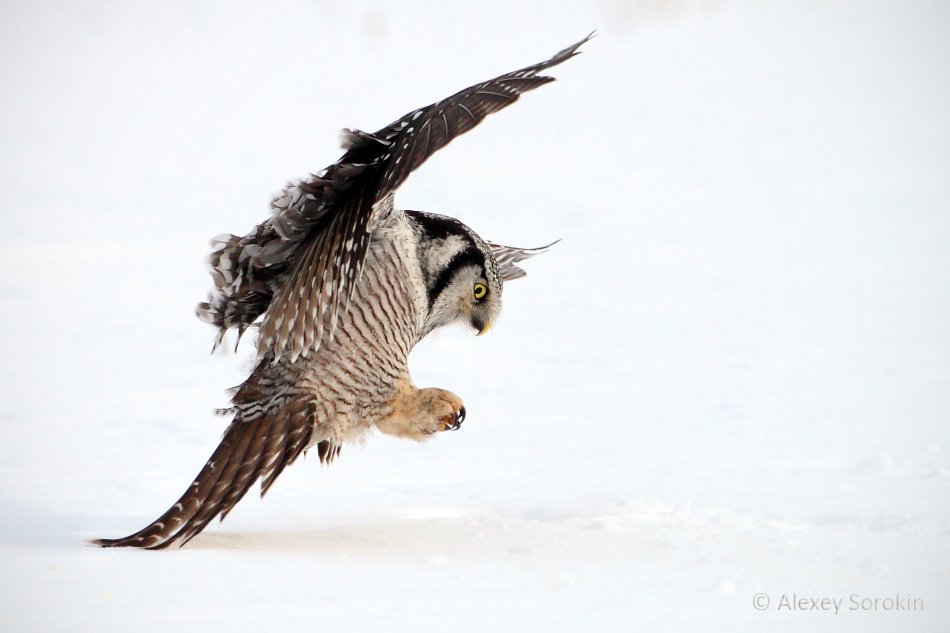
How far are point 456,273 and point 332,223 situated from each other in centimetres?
58

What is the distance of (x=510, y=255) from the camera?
11.5ft

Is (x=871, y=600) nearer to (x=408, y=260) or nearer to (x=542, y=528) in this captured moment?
(x=542, y=528)

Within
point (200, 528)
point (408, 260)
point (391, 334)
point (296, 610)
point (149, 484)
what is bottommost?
point (296, 610)

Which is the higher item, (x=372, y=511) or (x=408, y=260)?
(x=408, y=260)

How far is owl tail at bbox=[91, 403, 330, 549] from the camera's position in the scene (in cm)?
247

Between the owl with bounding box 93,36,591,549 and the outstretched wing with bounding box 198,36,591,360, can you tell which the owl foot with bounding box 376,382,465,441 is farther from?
the outstretched wing with bounding box 198,36,591,360

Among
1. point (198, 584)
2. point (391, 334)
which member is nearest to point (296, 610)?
point (198, 584)

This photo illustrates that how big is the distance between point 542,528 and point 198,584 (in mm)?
1085

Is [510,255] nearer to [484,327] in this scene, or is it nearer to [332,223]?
[484,327]

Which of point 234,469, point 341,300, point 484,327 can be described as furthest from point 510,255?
point 234,469

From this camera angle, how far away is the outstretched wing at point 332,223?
2295mm

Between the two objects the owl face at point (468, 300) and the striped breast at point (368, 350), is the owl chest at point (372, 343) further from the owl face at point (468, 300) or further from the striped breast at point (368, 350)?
the owl face at point (468, 300)

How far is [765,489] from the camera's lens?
3.12 m

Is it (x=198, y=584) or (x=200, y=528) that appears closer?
(x=198, y=584)
